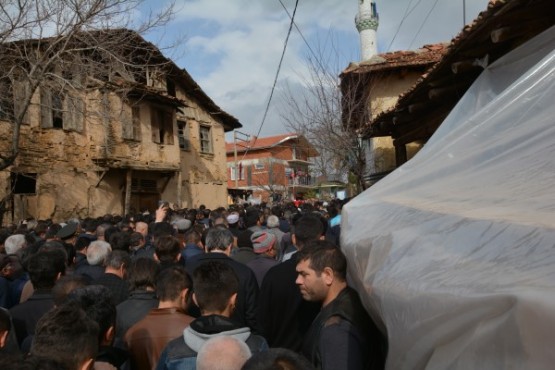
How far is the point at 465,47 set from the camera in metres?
5.30

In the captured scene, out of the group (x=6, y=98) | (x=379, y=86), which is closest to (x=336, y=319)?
(x=6, y=98)

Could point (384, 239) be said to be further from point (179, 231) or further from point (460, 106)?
point (179, 231)

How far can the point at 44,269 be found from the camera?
3.71 m


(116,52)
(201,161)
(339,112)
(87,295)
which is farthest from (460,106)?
(201,161)

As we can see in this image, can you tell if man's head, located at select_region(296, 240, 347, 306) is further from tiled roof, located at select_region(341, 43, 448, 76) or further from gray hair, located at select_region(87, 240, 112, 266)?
tiled roof, located at select_region(341, 43, 448, 76)

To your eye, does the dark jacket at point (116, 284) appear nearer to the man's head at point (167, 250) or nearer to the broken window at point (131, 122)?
the man's head at point (167, 250)

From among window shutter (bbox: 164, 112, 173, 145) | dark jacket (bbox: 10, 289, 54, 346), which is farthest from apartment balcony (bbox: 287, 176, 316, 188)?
dark jacket (bbox: 10, 289, 54, 346)

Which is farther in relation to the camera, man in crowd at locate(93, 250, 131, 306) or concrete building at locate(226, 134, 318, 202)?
concrete building at locate(226, 134, 318, 202)

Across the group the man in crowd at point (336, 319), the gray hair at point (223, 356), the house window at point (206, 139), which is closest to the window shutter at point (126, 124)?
the house window at point (206, 139)

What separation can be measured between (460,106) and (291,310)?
8.55ft

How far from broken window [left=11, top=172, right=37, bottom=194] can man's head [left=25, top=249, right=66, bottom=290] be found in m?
12.6

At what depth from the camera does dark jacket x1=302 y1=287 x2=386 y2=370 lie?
6.98 ft

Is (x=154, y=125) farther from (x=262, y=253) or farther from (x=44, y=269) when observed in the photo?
(x=44, y=269)

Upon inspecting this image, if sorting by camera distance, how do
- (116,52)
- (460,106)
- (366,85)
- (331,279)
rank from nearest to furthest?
(331,279), (460,106), (116,52), (366,85)
